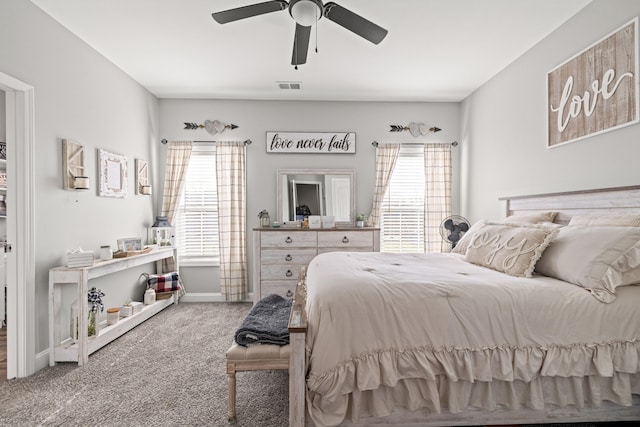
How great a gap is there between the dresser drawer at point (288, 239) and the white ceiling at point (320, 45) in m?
1.80

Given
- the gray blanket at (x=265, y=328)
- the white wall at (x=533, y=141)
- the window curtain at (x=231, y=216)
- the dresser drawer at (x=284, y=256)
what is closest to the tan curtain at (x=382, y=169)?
the white wall at (x=533, y=141)

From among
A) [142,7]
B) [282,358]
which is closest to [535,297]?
[282,358]

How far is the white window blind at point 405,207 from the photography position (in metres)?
4.49

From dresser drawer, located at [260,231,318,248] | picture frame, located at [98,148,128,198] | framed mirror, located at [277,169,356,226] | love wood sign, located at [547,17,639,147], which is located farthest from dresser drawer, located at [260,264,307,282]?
love wood sign, located at [547,17,639,147]

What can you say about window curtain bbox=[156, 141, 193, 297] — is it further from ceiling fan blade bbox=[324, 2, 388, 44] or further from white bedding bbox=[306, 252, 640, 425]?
white bedding bbox=[306, 252, 640, 425]

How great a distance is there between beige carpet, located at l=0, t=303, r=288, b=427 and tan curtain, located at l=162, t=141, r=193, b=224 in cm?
180

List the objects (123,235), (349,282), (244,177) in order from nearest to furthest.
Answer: (349,282) → (123,235) → (244,177)

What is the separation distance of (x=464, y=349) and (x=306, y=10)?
2.07 metres

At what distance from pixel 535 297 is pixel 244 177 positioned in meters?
3.57

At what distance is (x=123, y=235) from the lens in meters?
3.55

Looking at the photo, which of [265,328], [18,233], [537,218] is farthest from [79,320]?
[537,218]

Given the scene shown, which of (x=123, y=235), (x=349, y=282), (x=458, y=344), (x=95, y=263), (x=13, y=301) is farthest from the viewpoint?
(x=123, y=235)

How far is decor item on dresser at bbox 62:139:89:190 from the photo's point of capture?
2.69 m

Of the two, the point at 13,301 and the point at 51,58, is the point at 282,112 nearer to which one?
the point at 51,58
